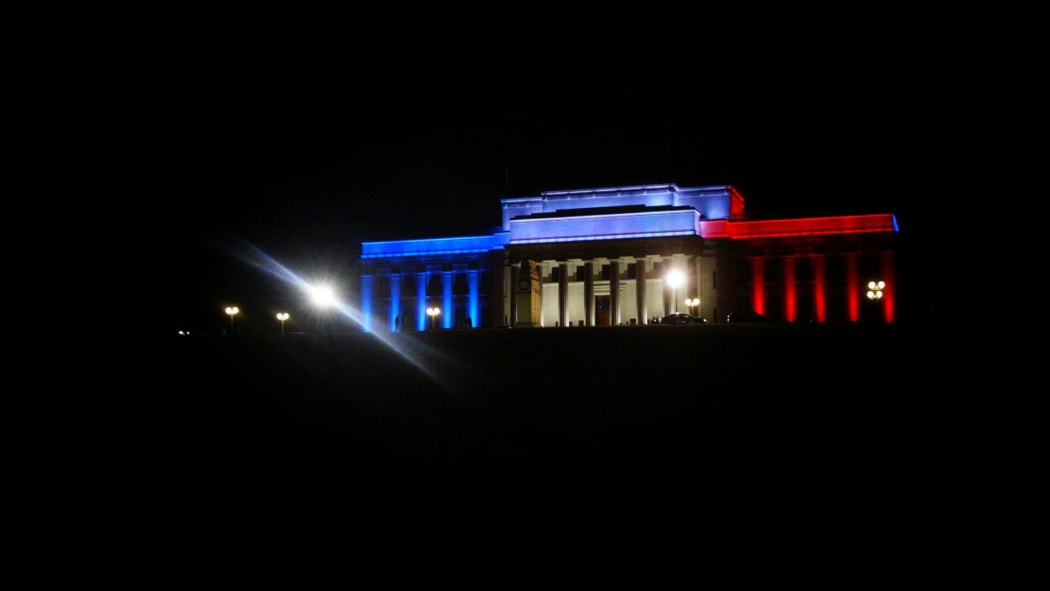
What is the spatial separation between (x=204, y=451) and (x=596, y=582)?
7011mm

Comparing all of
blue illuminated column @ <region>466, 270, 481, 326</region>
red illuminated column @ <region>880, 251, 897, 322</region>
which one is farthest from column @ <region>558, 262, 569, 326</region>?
red illuminated column @ <region>880, 251, 897, 322</region>

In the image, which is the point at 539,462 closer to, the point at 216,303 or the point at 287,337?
the point at 287,337

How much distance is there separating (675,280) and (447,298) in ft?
49.3

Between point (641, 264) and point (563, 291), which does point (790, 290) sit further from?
point (563, 291)

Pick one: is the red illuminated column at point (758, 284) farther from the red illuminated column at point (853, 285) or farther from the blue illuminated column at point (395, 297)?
the blue illuminated column at point (395, 297)

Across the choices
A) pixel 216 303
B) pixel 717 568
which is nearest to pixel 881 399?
pixel 717 568

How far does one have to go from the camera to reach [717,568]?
9102 mm

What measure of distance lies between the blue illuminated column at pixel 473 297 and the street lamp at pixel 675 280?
40.5 ft

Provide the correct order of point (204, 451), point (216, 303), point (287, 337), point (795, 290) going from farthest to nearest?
point (216, 303) < point (795, 290) < point (287, 337) < point (204, 451)

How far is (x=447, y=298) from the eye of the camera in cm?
5825

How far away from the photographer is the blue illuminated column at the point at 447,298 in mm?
58000

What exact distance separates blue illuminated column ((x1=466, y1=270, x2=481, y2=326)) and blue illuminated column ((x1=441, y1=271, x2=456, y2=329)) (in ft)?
3.68

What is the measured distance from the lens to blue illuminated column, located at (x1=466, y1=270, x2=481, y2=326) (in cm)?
5744

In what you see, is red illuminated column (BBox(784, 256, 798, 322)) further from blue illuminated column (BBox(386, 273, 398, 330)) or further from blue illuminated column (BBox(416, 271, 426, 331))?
blue illuminated column (BBox(386, 273, 398, 330))
